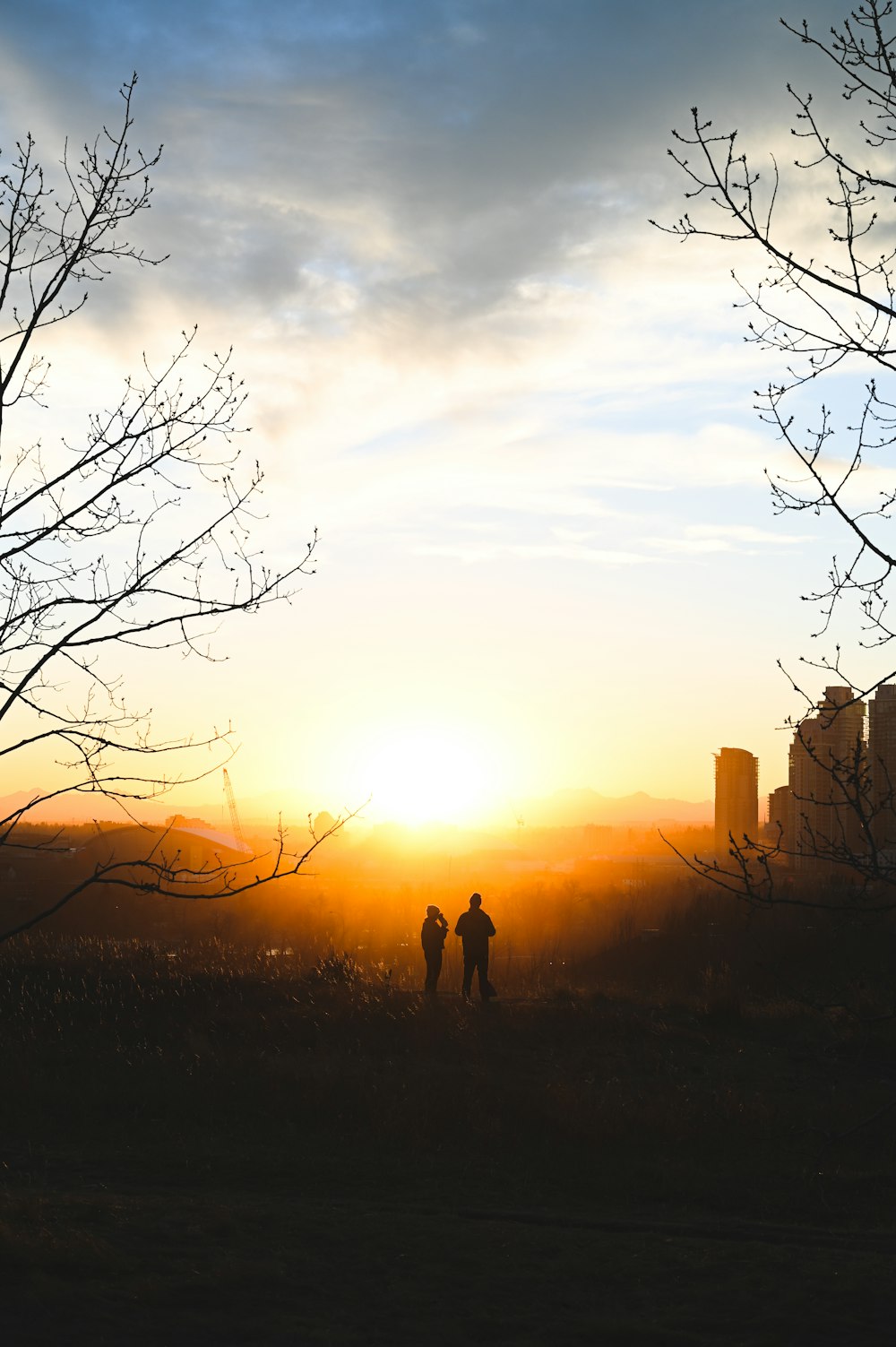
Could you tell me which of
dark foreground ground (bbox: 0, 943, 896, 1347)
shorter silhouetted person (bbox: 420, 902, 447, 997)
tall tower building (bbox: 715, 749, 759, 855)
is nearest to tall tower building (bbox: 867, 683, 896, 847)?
dark foreground ground (bbox: 0, 943, 896, 1347)

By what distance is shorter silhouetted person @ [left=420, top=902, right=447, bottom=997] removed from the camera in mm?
19266

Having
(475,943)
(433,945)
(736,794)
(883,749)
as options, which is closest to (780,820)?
(883,749)

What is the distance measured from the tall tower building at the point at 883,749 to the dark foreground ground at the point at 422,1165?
1.15 m

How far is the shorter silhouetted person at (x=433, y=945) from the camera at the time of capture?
19266 mm

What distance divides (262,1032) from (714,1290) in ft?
32.2

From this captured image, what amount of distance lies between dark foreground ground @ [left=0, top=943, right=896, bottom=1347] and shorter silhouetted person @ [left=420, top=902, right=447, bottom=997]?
0.97m

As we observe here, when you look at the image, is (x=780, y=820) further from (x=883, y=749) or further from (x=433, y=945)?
(x=433, y=945)

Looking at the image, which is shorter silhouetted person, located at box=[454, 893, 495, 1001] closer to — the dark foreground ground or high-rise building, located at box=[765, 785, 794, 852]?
the dark foreground ground

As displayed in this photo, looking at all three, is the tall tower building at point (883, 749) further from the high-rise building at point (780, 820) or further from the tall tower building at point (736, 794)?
the tall tower building at point (736, 794)

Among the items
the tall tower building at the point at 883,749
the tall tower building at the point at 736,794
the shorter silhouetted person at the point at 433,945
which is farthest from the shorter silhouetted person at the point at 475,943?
the tall tower building at the point at 736,794

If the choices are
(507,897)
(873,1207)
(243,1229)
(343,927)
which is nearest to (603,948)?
(343,927)

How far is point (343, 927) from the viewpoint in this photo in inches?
2112

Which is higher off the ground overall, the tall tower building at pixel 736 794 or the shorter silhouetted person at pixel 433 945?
the tall tower building at pixel 736 794

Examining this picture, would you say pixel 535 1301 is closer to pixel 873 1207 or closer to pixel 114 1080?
pixel 873 1207
